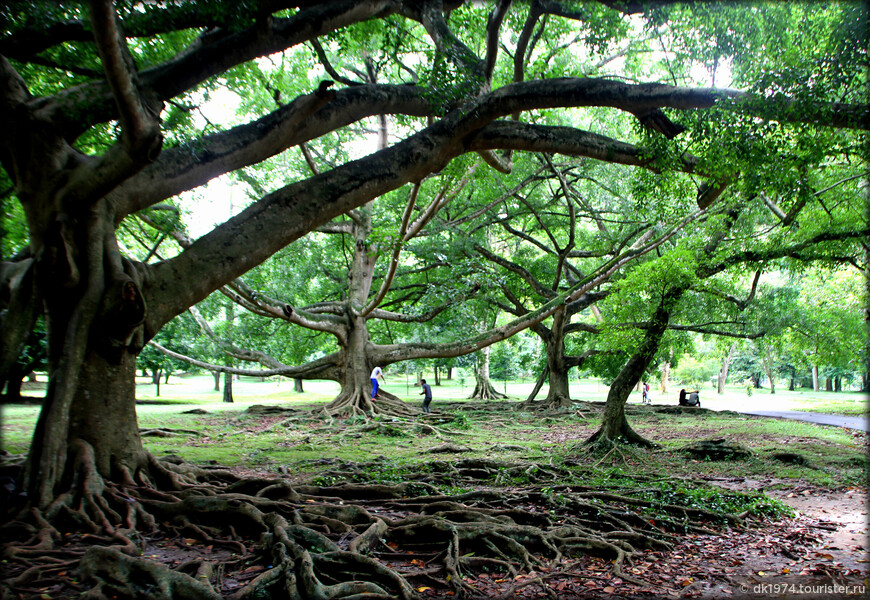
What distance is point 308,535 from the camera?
14.1 feet

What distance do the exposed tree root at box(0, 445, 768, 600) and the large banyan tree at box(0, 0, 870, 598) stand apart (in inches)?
1.4

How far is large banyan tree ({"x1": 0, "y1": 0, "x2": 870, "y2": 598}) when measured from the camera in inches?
181

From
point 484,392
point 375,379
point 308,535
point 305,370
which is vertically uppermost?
point 305,370

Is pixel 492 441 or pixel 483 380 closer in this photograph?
pixel 492 441

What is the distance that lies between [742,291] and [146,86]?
19509 millimetres

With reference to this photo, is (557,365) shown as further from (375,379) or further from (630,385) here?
(630,385)

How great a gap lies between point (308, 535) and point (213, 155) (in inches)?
153

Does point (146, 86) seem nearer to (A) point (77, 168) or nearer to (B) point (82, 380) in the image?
(A) point (77, 168)

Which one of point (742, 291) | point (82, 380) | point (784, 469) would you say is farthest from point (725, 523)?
point (742, 291)

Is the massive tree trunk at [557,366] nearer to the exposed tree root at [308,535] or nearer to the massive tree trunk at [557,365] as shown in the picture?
the massive tree trunk at [557,365]

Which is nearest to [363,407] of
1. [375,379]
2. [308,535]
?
[375,379]

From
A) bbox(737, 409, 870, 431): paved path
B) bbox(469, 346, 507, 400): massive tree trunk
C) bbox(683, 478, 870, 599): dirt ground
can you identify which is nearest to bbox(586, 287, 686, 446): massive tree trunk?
bbox(683, 478, 870, 599): dirt ground

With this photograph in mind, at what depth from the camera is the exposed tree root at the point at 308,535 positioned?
3557 mm

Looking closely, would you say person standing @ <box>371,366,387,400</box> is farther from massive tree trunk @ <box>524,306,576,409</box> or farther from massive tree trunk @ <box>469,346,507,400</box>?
massive tree trunk @ <box>469,346,507,400</box>
